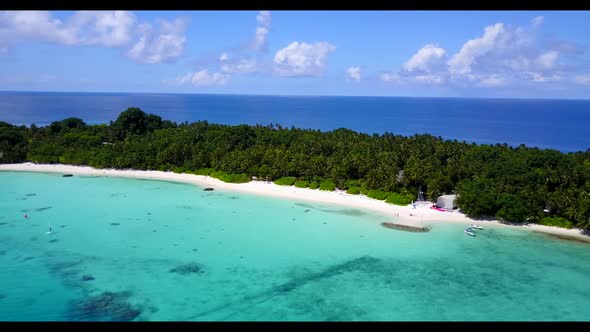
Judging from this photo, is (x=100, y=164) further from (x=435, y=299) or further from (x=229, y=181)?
(x=435, y=299)

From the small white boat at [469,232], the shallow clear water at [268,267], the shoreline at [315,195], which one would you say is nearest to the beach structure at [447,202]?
the shoreline at [315,195]

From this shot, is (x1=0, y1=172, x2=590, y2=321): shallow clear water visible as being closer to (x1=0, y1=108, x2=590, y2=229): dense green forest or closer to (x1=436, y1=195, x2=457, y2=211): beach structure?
(x1=0, y1=108, x2=590, y2=229): dense green forest

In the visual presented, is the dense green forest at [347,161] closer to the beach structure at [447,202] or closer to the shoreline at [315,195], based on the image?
the shoreline at [315,195]

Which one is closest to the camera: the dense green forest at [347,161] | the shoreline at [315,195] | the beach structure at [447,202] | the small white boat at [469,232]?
the small white boat at [469,232]

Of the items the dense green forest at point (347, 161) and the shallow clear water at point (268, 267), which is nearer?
the shallow clear water at point (268, 267)

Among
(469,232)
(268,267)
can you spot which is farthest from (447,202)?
(268,267)

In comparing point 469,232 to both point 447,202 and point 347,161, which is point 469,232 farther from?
point 347,161
